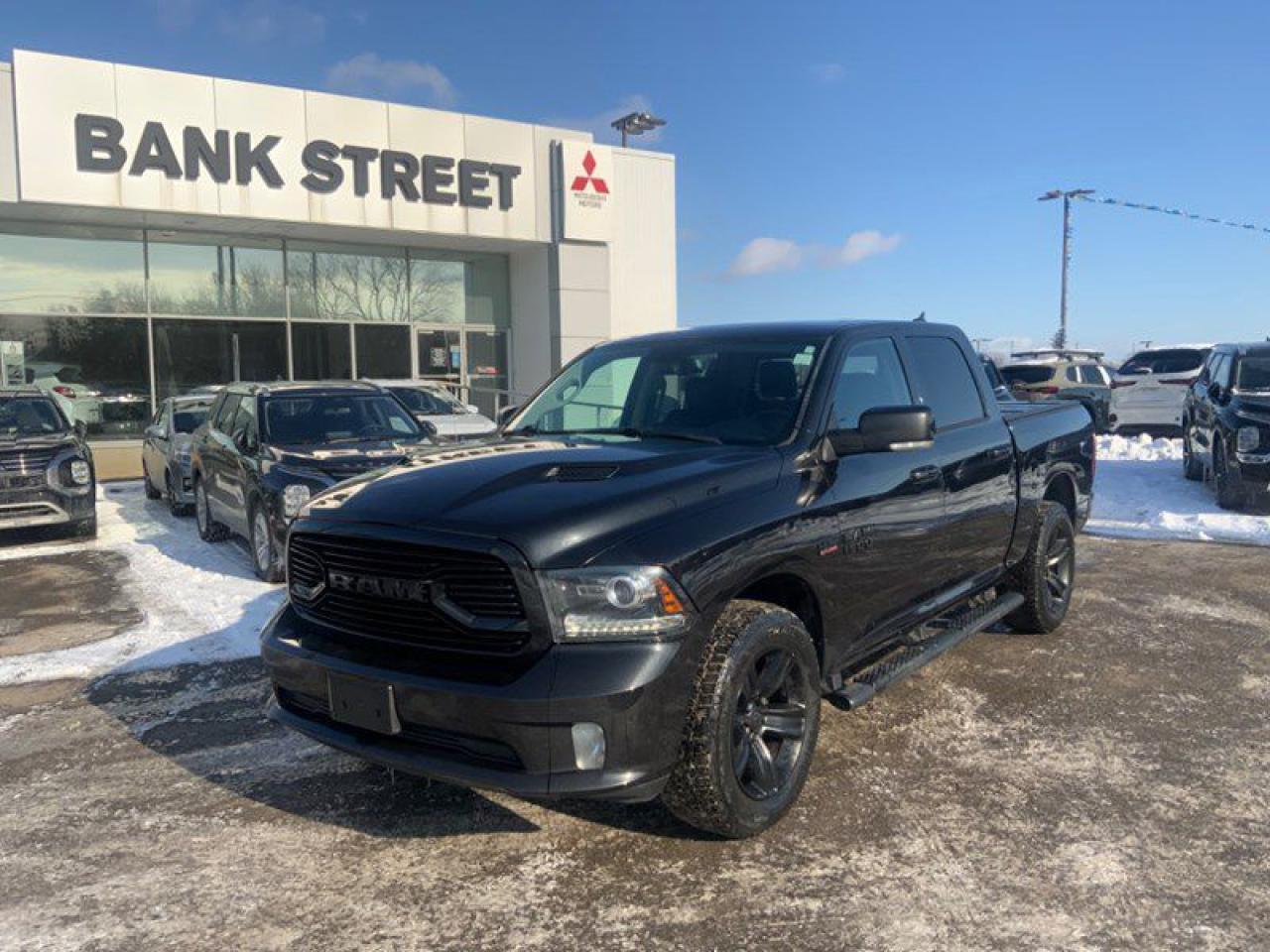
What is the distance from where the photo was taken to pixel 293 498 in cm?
739

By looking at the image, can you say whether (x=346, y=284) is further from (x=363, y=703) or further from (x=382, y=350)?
(x=363, y=703)

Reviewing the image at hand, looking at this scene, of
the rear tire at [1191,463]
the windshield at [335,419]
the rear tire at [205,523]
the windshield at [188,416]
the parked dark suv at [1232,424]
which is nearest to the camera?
the windshield at [335,419]

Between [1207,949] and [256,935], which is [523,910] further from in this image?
[1207,949]

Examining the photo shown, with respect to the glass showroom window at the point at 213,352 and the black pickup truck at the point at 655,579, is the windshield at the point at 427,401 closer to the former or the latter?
the glass showroom window at the point at 213,352

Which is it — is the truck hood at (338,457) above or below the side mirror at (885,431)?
below

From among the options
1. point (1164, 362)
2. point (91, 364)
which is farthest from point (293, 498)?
point (1164, 362)

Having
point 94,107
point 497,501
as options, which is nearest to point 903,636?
point 497,501

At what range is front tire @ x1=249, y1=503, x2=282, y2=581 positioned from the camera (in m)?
7.77

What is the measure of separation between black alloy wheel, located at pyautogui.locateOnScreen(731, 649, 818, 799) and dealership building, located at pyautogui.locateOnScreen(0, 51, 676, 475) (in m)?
14.5

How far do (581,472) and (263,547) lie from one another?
526 cm

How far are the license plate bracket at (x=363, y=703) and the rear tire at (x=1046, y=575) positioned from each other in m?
4.07

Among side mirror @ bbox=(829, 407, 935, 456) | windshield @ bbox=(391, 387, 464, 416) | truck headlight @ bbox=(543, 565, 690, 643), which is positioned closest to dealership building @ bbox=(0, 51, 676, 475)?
windshield @ bbox=(391, 387, 464, 416)

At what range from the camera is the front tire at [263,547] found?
25.5 ft

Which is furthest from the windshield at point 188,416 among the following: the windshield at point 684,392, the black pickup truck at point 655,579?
the black pickup truck at point 655,579
